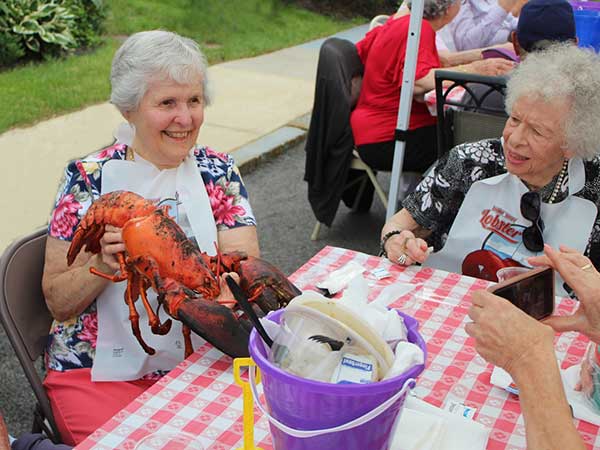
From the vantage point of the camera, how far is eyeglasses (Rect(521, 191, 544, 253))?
2479mm

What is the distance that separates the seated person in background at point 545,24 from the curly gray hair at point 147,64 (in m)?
1.94

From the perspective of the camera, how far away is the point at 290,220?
5250 mm

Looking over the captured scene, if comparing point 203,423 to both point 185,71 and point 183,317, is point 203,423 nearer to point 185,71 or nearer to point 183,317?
point 183,317

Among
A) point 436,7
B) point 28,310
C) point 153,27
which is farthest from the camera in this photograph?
point 153,27

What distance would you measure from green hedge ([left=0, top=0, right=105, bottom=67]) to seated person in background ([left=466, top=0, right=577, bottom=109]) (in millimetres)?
5900

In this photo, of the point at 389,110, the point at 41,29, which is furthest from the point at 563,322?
the point at 41,29

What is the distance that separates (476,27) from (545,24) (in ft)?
5.77

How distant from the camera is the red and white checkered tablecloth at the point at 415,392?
4.97 feet

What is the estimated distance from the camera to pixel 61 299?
6.89ft

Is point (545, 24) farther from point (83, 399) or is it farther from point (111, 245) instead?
point (83, 399)

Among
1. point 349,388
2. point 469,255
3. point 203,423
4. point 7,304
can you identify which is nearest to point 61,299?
point 7,304

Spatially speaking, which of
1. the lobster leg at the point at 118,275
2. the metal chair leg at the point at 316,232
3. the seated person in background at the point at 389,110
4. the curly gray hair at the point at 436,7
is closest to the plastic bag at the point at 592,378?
the lobster leg at the point at 118,275

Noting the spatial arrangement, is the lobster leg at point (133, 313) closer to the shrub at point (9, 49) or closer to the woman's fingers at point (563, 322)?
the woman's fingers at point (563, 322)

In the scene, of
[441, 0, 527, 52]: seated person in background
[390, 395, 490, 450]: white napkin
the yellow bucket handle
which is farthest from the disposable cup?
[441, 0, 527, 52]: seated person in background
